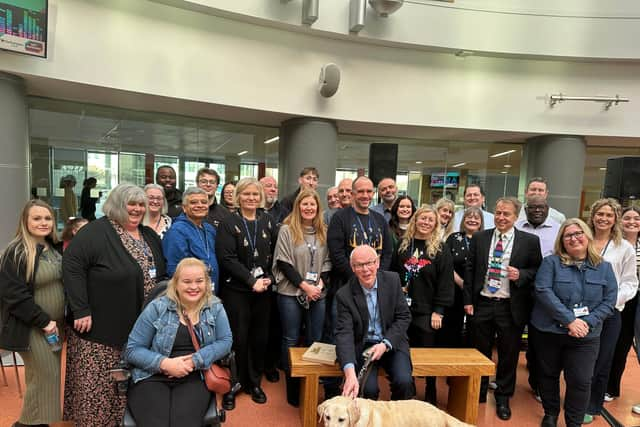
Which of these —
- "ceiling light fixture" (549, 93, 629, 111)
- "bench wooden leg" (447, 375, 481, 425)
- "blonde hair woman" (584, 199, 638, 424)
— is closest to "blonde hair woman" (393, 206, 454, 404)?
"bench wooden leg" (447, 375, 481, 425)

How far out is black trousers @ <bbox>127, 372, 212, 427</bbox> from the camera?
2.05 meters

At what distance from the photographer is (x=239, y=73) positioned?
6062mm

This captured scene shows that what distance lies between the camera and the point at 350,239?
124 inches

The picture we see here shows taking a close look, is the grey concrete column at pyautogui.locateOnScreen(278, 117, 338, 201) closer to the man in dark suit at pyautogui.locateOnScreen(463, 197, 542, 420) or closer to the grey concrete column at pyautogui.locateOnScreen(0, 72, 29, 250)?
the grey concrete column at pyautogui.locateOnScreen(0, 72, 29, 250)

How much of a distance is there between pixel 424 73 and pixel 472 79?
97 centimetres

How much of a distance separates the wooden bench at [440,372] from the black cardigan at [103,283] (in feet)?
3.74

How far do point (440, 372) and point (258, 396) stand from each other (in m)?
1.46

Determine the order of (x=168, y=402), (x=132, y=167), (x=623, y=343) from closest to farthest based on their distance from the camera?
1. (x=168, y=402)
2. (x=623, y=343)
3. (x=132, y=167)

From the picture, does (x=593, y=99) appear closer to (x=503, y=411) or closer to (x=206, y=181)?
(x=503, y=411)

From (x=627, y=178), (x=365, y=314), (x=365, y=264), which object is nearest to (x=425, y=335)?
(x=365, y=314)

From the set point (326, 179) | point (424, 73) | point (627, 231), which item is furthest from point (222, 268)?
point (424, 73)

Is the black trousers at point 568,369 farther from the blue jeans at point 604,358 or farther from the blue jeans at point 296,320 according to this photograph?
the blue jeans at point 296,320

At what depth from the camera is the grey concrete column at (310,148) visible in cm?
684

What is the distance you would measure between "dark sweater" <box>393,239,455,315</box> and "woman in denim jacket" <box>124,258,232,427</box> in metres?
1.54
